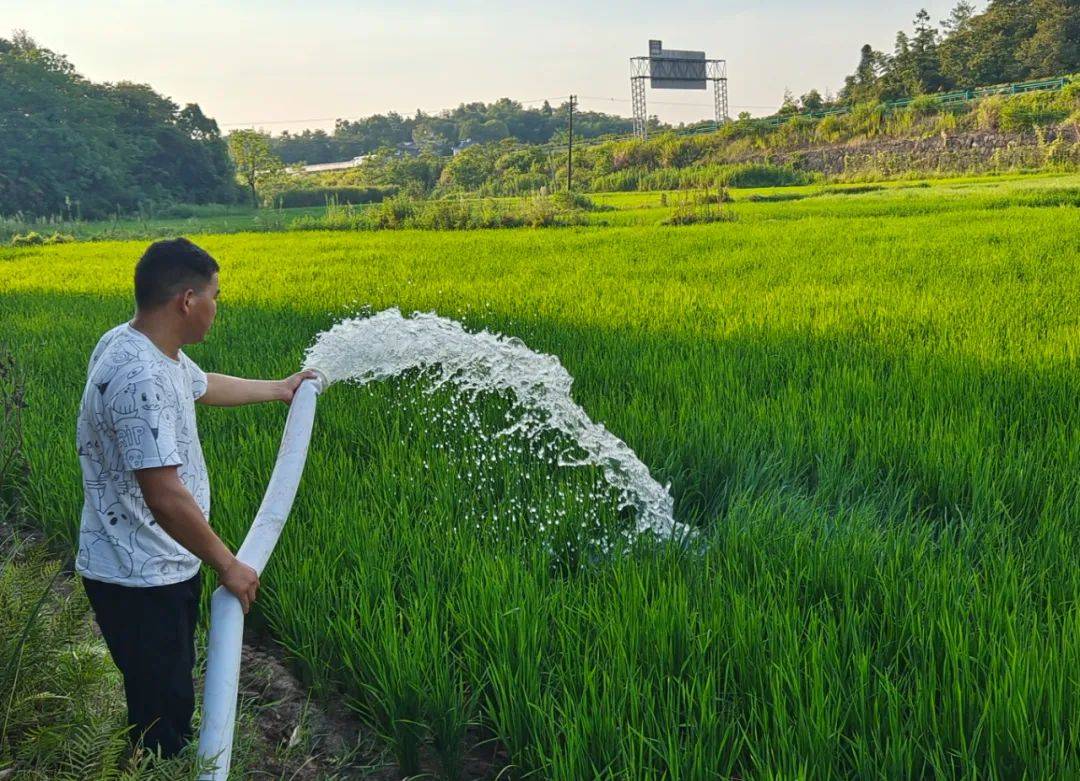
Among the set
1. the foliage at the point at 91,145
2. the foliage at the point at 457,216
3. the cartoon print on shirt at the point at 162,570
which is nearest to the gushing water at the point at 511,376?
the cartoon print on shirt at the point at 162,570

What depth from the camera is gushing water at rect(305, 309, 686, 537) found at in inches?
108

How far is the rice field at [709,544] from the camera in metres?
1.53

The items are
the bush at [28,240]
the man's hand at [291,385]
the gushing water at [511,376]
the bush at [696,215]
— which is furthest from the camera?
the bush at [28,240]

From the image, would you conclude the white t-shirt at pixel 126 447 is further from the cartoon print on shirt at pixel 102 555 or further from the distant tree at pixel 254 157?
the distant tree at pixel 254 157

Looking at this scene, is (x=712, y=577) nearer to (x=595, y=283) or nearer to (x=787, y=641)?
(x=787, y=641)

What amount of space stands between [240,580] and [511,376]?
7.99 ft

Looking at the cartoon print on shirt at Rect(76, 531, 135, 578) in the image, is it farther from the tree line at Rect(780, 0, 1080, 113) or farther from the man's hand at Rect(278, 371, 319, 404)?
the tree line at Rect(780, 0, 1080, 113)

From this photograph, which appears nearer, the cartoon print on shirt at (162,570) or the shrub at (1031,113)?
the cartoon print on shirt at (162,570)

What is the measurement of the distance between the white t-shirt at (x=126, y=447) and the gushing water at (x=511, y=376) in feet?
2.29

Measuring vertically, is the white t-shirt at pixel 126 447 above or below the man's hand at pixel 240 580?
above

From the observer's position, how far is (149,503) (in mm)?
1487

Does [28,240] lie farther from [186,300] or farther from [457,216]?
[186,300]

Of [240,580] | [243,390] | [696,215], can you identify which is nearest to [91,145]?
[696,215]

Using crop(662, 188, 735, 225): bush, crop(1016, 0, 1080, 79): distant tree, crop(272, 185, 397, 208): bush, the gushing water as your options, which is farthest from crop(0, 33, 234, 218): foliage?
crop(1016, 0, 1080, 79): distant tree
